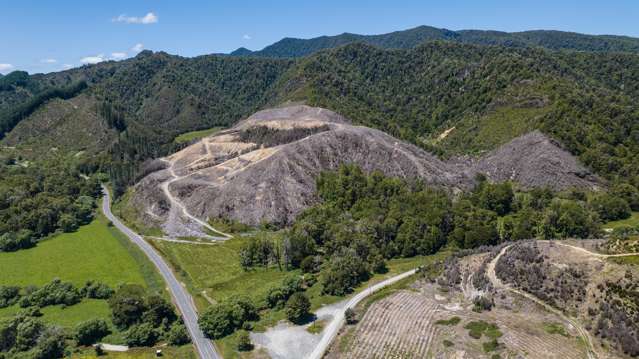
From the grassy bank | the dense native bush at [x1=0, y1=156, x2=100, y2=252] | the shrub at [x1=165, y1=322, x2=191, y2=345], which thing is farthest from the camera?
the dense native bush at [x1=0, y1=156, x2=100, y2=252]

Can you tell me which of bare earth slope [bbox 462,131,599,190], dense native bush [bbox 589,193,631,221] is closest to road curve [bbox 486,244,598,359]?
dense native bush [bbox 589,193,631,221]

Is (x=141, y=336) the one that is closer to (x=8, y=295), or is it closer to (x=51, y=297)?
(x=51, y=297)

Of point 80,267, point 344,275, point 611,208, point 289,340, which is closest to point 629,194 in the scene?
point 611,208

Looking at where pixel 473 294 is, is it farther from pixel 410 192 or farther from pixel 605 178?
pixel 605 178

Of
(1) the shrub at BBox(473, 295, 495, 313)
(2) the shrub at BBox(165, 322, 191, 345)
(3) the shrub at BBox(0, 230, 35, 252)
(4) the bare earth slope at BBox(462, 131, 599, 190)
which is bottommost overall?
(2) the shrub at BBox(165, 322, 191, 345)

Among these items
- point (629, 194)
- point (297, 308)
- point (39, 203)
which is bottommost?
point (297, 308)

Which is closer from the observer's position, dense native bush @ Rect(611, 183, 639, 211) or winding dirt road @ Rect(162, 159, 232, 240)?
dense native bush @ Rect(611, 183, 639, 211)

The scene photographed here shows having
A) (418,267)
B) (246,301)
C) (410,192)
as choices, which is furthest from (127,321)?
(410,192)

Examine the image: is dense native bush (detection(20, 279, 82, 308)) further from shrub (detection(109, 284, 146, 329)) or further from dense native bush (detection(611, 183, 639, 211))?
dense native bush (detection(611, 183, 639, 211))
